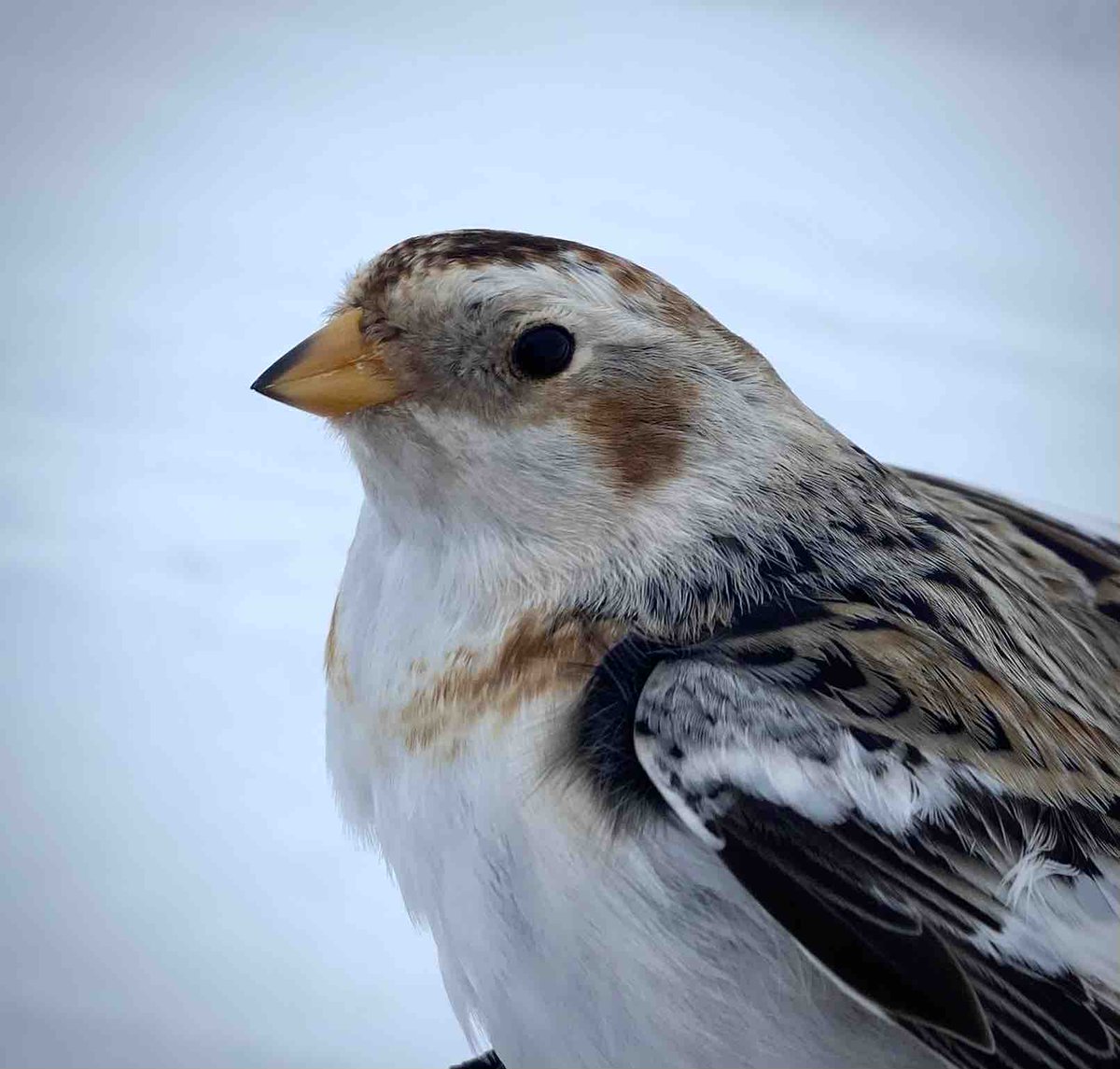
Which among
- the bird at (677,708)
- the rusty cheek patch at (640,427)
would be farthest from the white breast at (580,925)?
the rusty cheek patch at (640,427)

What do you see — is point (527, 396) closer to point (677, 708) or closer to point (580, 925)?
point (677, 708)

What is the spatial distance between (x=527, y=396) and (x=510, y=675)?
192 mm

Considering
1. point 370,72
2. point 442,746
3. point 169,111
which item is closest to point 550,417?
point 442,746

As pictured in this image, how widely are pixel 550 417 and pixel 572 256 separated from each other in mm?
128

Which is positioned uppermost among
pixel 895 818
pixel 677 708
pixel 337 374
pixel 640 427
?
pixel 337 374

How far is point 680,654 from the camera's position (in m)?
0.90

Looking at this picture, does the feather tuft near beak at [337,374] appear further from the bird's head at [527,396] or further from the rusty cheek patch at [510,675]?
the rusty cheek patch at [510,675]

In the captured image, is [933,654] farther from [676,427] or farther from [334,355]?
[334,355]

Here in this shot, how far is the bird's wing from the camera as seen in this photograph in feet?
2.70

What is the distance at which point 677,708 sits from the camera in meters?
0.86

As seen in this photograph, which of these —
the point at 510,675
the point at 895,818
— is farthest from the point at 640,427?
the point at 895,818

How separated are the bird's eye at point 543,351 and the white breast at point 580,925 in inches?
6.6

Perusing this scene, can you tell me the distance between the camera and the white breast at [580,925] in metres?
0.85

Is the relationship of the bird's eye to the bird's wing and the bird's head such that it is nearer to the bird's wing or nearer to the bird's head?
the bird's head
